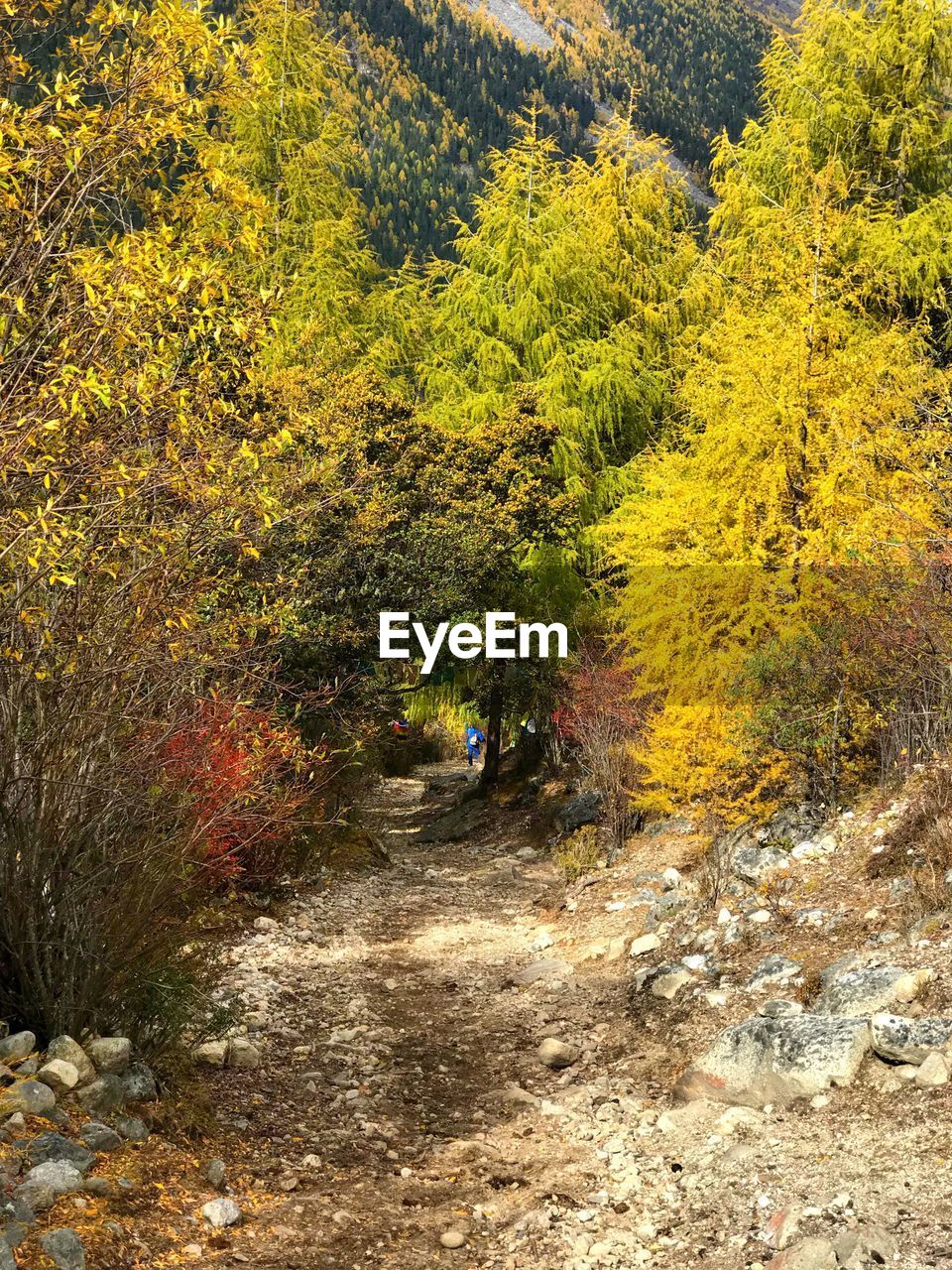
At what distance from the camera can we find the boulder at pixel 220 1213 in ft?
11.5

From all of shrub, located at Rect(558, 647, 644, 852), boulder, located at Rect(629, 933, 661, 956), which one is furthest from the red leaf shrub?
shrub, located at Rect(558, 647, 644, 852)

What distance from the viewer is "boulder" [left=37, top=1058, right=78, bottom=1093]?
367cm

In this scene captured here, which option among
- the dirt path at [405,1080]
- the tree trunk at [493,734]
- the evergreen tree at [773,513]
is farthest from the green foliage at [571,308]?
the dirt path at [405,1080]

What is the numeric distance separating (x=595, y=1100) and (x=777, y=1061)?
3.44 ft

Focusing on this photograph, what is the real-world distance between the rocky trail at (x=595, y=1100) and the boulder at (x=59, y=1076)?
336mm

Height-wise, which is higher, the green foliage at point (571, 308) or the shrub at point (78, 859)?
the green foliage at point (571, 308)

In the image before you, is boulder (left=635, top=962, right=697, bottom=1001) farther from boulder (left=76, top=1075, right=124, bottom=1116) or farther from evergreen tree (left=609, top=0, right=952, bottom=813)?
boulder (left=76, top=1075, right=124, bottom=1116)

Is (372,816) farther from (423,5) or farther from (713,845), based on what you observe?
(423,5)

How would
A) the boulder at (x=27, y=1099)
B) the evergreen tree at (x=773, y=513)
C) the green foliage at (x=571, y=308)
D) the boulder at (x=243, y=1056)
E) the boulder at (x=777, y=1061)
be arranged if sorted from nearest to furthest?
the boulder at (x=27, y=1099) < the boulder at (x=777, y=1061) < the boulder at (x=243, y=1056) < the evergreen tree at (x=773, y=513) < the green foliage at (x=571, y=308)

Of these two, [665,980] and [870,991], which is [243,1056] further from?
[870,991]

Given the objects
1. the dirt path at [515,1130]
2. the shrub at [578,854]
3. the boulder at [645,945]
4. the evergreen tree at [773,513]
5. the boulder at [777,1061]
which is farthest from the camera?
the shrub at [578,854]

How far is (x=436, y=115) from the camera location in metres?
113

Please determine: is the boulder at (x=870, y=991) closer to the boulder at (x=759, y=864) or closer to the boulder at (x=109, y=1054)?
the boulder at (x=759, y=864)

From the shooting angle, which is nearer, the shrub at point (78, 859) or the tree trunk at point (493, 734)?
the shrub at point (78, 859)
